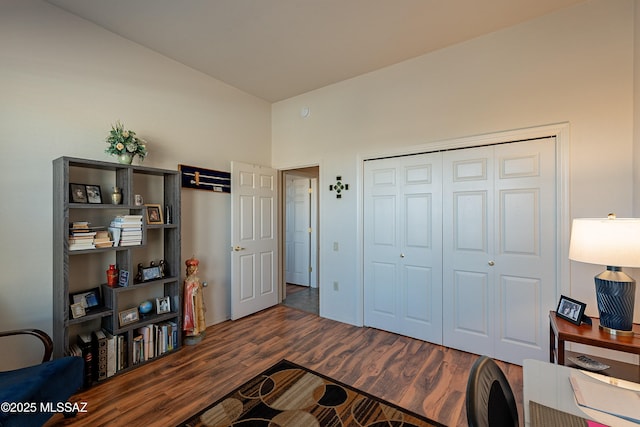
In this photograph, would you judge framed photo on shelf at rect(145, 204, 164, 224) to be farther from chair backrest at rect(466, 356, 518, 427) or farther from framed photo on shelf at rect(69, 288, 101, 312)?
chair backrest at rect(466, 356, 518, 427)

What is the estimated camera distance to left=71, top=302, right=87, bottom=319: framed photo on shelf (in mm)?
2117

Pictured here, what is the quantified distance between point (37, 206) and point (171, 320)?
1.49 meters

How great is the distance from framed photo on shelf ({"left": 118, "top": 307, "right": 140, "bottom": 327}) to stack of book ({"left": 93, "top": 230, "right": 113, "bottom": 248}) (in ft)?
2.05

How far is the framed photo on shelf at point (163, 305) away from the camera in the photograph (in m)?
2.67

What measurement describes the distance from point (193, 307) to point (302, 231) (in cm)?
268

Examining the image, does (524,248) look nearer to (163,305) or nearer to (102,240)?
(163,305)

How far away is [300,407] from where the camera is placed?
1.92 meters

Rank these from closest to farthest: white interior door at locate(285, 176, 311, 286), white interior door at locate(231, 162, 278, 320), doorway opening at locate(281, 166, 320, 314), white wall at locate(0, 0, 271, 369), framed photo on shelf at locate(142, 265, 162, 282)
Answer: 1. white wall at locate(0, 0, 271, 369)
2. framed photo on shelf at locate(142, 265, 162, 282)
3. white interior door at locate(231, 162, 278, 320)
4. doorway opening at locate(281, 166, 320, 314)
5. white interior door at locate(285, 176, 311, 286)

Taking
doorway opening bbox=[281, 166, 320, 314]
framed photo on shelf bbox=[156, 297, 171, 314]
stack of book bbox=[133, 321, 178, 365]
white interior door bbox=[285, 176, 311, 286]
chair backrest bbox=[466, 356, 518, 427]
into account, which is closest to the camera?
chair backrest bbox=[466, 356, 518, 427]

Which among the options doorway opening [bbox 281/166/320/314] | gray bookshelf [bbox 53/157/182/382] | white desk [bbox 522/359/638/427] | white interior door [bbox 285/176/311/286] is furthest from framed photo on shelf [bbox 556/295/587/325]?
white interior door [bbox 285/176/311/286]

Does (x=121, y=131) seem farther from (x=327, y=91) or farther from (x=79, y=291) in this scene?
(x=327, y=91)

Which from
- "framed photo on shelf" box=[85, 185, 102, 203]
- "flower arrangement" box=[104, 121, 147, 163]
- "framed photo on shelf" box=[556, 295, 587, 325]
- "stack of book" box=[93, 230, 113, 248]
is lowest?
"framed photo on shelf" box=[556, 295, 587, 325]

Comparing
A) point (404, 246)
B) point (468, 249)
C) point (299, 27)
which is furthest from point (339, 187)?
point (299, 27)

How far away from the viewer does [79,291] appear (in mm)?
2287
